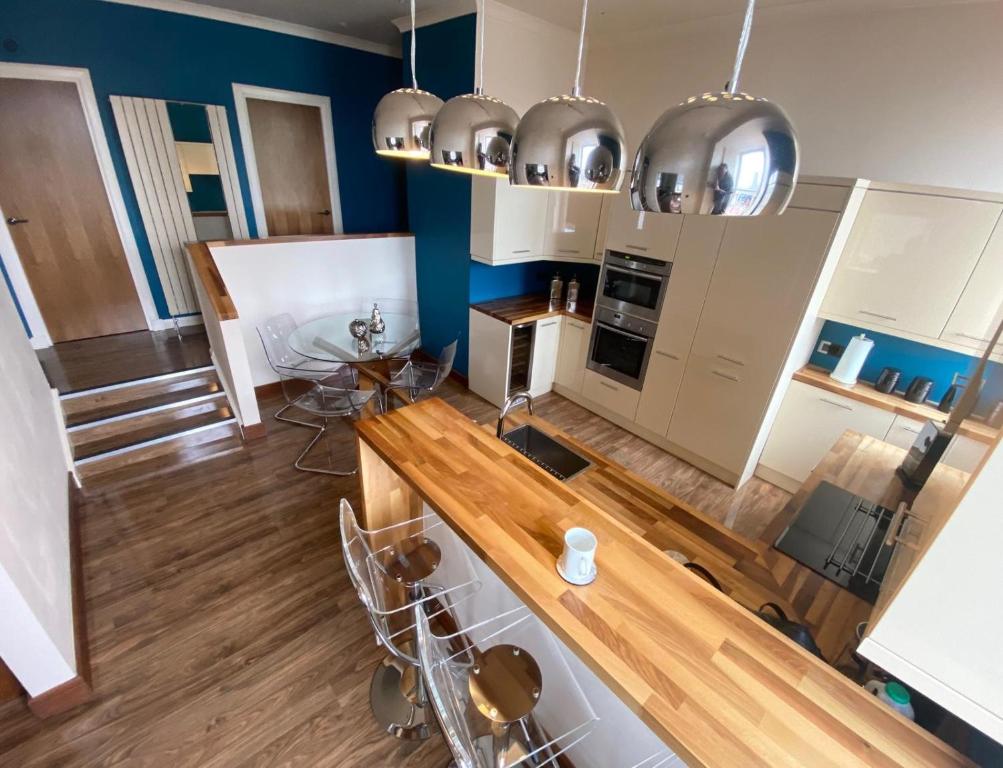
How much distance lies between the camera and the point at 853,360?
2.67 meters

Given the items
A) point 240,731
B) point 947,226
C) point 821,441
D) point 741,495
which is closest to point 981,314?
point 947,226

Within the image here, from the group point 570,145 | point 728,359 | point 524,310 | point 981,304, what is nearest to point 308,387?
point 524,310

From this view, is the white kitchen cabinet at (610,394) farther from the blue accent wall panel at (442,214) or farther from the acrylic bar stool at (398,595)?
the acrylic bar stool at (398,595)

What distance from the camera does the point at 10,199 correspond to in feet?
10.9

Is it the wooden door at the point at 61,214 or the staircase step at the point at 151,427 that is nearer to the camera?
the staircase step at the point at 151,427

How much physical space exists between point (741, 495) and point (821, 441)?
0.61 metres

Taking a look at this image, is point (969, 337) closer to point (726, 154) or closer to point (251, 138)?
point (726, 154)

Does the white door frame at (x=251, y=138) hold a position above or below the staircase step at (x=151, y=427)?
above

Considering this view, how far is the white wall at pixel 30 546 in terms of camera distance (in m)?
1.46

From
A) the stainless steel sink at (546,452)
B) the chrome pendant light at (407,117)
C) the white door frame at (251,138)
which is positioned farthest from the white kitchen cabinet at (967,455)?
the white door frame at (251,138)

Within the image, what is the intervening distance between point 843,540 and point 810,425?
4.56 feet

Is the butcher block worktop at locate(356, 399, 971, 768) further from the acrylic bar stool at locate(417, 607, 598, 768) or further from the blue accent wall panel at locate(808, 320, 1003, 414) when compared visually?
the blue accent wall panel at locate(808, 320, 1003, 414)

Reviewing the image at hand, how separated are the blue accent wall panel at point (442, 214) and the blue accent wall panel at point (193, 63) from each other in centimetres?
74

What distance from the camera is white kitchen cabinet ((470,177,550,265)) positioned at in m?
3.27
